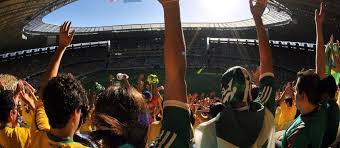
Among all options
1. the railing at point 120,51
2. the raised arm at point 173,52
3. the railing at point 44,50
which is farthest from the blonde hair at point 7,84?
the railing at point 44,50

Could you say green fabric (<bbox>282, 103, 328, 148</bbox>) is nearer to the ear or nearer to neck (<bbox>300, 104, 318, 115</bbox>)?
neck (<bbox>300, 104, 318, 115</bbox>)

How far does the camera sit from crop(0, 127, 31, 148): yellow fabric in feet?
14.6

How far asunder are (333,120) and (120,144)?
2208mm

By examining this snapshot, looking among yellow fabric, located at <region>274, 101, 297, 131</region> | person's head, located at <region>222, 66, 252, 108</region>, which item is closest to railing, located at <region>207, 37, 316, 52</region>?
yellow fabric, located at <region>274, 101, 297, 131</region>

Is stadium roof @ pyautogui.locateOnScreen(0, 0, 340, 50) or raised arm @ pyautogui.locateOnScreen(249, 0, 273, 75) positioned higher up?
raised arm @ pyautogui.locateOnScreen(249, 0, 273, 75)

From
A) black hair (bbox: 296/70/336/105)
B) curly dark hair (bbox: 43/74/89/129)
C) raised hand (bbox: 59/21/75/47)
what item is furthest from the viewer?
raised hand (bbox: 59/21/75/47)

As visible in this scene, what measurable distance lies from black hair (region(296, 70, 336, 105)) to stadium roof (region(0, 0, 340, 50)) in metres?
31.3

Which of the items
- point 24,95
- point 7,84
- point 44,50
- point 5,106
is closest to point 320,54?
point 24,95

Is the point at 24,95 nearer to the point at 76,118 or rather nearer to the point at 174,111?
the point at 76,118

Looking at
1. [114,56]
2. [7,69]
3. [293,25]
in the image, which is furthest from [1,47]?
[293,25]

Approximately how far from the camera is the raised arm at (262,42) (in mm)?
3688

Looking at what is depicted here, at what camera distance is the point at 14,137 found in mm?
4461

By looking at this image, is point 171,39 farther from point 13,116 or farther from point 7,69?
point 7,69

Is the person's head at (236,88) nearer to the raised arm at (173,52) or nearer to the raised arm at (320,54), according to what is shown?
the raised arm at (173,52)
